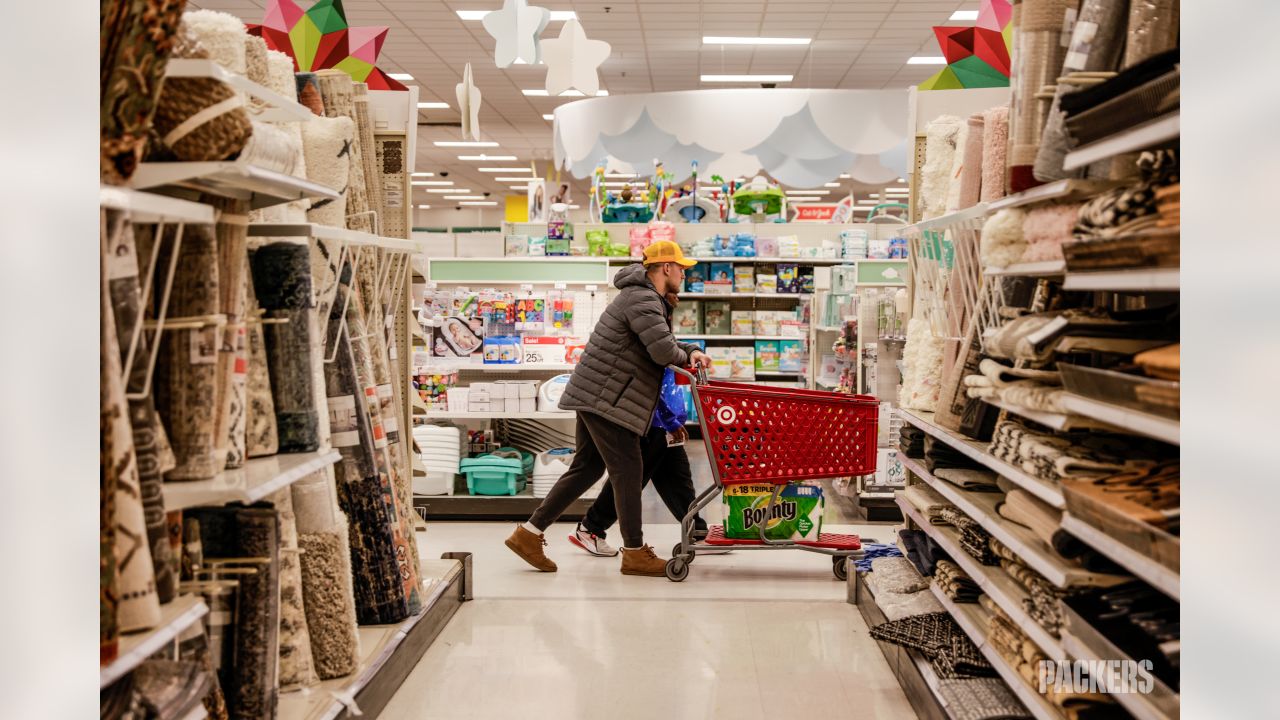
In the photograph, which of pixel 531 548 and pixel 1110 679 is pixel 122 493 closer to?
pixel 1110 679

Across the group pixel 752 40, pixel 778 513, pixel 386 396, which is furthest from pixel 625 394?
pixel 752 40

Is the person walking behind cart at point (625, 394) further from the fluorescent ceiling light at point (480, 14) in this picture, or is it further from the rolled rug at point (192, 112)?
the fluorescent ceiling light at point (480, 14)

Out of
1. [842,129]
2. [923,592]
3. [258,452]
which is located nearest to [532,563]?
[923,592]

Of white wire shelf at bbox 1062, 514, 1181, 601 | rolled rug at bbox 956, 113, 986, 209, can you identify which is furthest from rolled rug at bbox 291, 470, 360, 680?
rolled rug at bbox 956, 113, 986, 209

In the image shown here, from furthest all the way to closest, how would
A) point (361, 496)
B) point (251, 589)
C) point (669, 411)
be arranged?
point (669, 411)
point (361, 496)
point (251, 589)

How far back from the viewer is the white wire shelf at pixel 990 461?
2.12 metres

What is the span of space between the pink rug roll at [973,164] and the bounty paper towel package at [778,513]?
2.06m

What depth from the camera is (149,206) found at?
158 cm

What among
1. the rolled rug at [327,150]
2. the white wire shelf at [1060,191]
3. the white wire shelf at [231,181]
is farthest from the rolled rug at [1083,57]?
the rolled rug at [327,150]

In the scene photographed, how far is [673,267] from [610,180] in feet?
54.7

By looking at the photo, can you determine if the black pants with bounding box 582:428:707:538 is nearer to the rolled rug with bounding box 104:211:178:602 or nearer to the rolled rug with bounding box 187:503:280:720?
the rolled rug with bounding box 187:503:280:720

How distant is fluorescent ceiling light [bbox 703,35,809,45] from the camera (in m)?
11.0

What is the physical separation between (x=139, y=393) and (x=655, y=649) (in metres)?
2.51
